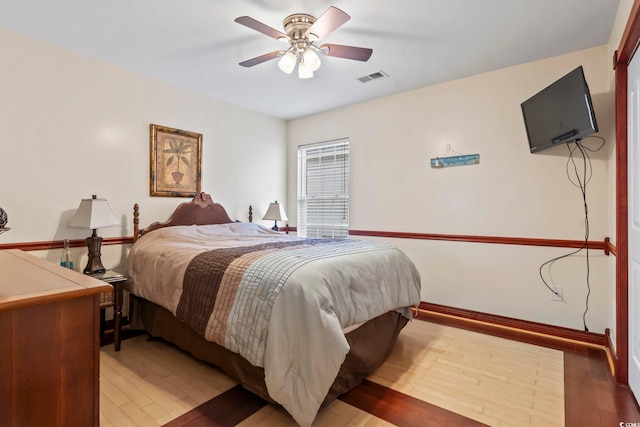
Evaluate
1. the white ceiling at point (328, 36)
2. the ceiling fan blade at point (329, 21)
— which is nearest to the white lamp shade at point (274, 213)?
the white ceiling at point (328, 36)

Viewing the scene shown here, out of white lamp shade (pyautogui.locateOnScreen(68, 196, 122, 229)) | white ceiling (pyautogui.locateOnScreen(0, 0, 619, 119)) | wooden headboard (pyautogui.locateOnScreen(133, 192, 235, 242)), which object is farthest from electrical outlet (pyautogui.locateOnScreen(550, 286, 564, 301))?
white lamp shade (pyautogui.locateOnScreen(68, 196, 122, 229))

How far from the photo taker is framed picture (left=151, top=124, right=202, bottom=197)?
340 centimetres

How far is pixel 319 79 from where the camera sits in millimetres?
3389

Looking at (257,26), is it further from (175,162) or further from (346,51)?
(175,162)

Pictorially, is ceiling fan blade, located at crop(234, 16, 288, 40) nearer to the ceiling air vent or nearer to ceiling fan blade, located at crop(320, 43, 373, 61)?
ceiling fan blade, located at crop(320, 43, 373, 61)

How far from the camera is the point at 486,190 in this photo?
3.29m

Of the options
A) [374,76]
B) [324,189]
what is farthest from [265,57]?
[324,189]

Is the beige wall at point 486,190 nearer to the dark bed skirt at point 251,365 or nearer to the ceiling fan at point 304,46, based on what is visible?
the dark bed skirt at point 251,365

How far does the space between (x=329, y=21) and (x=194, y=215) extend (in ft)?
8.11

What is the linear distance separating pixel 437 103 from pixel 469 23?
1223 millimetres

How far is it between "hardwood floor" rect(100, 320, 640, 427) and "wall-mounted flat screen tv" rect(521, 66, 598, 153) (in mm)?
1714

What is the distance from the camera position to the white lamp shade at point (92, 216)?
258 cm

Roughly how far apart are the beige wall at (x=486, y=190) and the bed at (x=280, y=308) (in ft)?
3.70

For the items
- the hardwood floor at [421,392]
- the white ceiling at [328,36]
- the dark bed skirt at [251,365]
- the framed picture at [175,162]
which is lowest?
the hardwood floor at [421,392]
